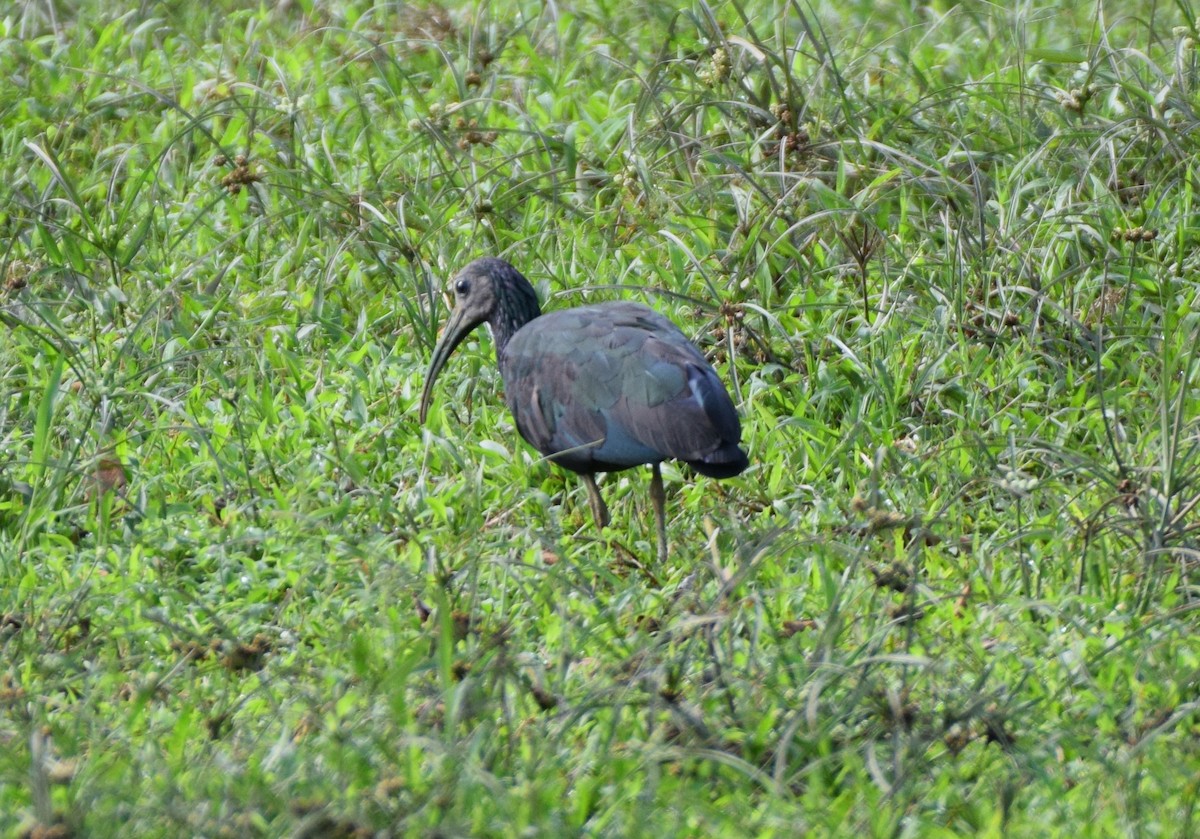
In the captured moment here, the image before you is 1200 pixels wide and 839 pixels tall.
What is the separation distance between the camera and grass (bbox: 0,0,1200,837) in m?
3.57

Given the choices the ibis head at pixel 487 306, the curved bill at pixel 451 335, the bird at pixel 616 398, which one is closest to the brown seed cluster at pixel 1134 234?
the bird at pixel 616 398

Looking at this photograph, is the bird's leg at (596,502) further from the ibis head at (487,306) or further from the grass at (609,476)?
the ibis head at (487,306)

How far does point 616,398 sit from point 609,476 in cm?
68

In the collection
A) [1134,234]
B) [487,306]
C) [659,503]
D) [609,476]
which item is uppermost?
[1134,234]

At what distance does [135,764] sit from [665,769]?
1.04 metres

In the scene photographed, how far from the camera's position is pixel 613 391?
5023 mm

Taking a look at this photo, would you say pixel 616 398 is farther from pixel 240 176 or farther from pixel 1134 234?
pixel 240 176

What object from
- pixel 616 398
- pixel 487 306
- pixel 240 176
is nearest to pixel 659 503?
pixel 616 398

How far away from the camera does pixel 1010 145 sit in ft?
21.7

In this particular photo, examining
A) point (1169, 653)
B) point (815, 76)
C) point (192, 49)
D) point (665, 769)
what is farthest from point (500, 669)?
point (192, 49)

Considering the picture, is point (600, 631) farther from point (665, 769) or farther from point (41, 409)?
point (41, 409)

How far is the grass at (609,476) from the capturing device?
11.7ft

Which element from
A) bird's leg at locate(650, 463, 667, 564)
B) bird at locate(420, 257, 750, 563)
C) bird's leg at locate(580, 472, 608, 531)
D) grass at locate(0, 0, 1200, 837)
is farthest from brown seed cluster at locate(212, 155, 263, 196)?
bird's leg at locate(650, 463, 667, 564)

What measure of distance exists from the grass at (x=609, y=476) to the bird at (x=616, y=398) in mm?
202
